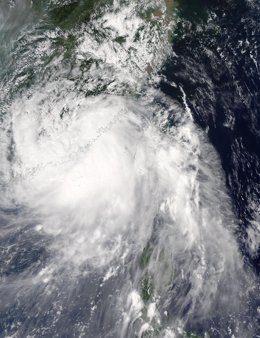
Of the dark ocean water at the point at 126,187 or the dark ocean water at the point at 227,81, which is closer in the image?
the dark ocean water at the point at 126,187

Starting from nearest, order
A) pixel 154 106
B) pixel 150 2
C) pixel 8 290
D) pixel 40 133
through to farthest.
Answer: pixel 8 290 < pixel 40 133 < pixel 154 106 < pixel 150 2

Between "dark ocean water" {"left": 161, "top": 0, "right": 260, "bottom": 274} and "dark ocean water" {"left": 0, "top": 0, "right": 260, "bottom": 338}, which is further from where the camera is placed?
"dark ocean water" {"left": 161, "top": 0, "right": 260, "bottom": 274}

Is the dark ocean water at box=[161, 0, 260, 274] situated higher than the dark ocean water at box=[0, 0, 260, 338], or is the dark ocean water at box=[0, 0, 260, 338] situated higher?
the dark ocean water at box=[161, 0, 260, 274]

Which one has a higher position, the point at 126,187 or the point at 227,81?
the point at 227,81

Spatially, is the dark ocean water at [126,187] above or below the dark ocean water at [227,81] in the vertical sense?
below

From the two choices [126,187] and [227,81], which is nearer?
[126,187]

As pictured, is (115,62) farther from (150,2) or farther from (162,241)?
(162,241)

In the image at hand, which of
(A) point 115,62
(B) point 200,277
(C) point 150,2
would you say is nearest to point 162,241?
(B) point 200,277

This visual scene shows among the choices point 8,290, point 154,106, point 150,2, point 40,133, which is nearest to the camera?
point 8,290
